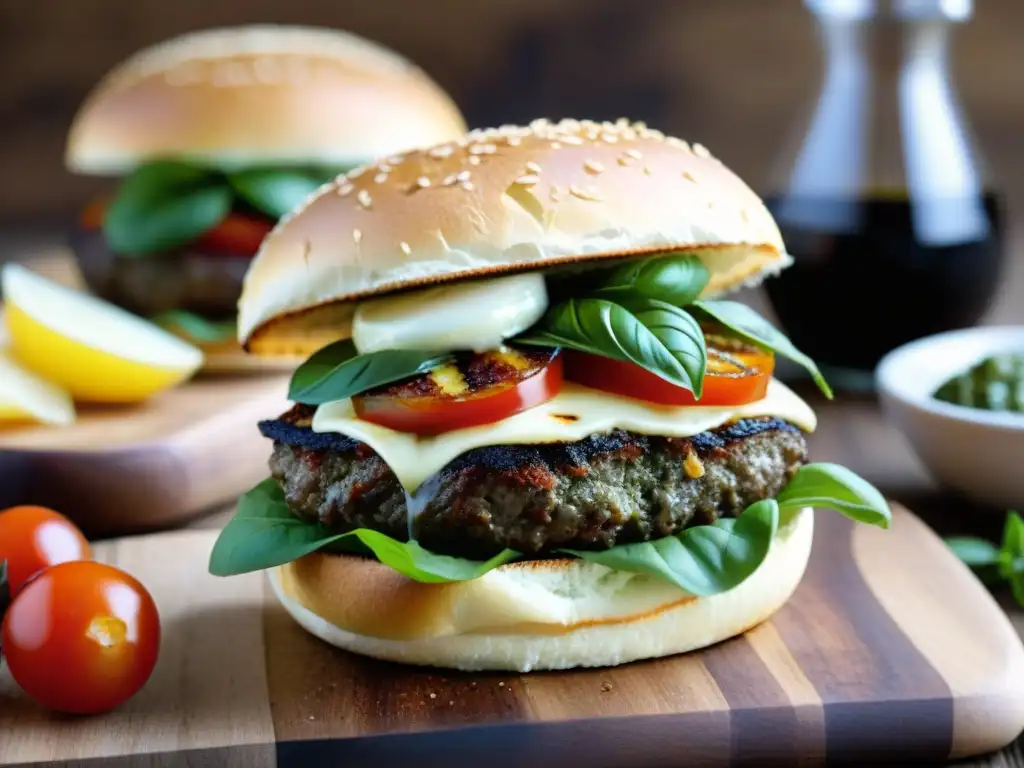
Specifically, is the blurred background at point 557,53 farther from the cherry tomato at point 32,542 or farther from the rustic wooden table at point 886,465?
the cherry tomato at point 32,542

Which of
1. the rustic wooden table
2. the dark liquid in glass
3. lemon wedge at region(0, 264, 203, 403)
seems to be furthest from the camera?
the dark liquid in glass

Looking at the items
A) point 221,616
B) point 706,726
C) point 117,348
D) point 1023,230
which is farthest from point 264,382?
point 1023,230

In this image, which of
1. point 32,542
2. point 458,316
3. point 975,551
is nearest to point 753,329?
point 458,316

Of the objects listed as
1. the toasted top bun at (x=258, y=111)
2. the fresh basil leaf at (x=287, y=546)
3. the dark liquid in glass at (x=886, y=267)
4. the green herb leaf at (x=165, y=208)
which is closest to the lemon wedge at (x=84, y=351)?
the green herb leaf at (x=165, y=208)

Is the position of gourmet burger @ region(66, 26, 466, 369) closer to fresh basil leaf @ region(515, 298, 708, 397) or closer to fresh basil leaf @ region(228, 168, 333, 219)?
fresh basil leaf @ region(228, 168, 333, 219)

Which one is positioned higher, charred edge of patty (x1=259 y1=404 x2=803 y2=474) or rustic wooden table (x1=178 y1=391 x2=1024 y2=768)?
charred edge of patty (x1=259 y1=404 x2=803 y2=474)

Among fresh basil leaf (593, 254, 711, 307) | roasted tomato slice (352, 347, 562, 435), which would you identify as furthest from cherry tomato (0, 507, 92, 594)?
fresh basil leaf (593, 254, 711, 307)

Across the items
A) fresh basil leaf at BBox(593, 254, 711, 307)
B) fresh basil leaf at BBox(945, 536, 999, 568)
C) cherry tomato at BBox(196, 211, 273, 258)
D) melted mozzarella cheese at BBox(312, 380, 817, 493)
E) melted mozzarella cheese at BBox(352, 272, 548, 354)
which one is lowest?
cherry tomato at BBox(196, 211, 273, 258)
